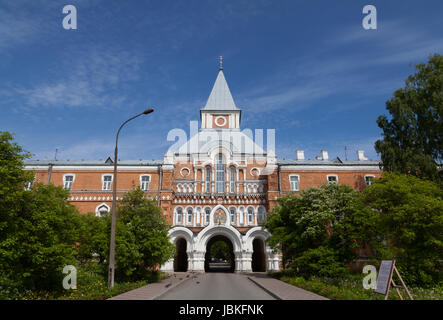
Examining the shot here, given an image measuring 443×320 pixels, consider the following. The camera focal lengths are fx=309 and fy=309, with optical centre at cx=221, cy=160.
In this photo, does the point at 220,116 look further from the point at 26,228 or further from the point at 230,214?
the point at 26,228

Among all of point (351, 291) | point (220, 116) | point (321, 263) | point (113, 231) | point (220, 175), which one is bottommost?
point (351, 291)

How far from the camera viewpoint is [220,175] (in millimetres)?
40094

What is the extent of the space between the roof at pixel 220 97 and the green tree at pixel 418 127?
25016mm

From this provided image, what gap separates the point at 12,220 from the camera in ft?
49.5

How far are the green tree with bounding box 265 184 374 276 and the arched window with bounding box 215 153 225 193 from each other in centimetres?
1344

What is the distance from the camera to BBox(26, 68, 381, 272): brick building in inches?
1426

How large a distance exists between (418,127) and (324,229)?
15484 millimetres

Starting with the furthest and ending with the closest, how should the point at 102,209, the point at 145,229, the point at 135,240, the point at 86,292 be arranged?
the point at 102,209 → the point at 145,229 → the point at 135,240 → the point at 86,292

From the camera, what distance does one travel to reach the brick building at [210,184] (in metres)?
36.2

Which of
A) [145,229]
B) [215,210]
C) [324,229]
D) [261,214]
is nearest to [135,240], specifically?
[145,229]

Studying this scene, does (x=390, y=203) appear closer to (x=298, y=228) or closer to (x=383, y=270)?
(x=298, y=228)

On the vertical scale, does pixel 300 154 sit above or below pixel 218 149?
above

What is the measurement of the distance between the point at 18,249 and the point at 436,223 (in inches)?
913
